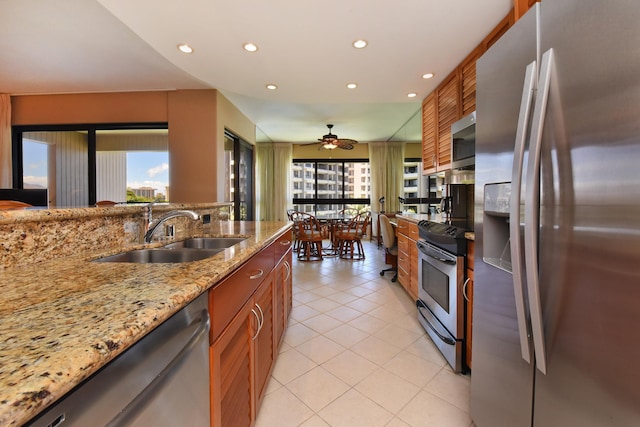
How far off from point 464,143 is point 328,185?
5.35 m

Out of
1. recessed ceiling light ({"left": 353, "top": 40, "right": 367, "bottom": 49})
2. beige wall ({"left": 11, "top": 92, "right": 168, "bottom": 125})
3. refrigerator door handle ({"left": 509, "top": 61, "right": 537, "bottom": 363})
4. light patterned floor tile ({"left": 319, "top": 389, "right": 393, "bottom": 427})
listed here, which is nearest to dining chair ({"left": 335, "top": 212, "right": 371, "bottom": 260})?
recessed ceiling light ({"left": 353, "top": 40, "right": 367, "bottom": 49})

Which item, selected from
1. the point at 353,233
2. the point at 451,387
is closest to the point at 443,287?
the point at 451,387

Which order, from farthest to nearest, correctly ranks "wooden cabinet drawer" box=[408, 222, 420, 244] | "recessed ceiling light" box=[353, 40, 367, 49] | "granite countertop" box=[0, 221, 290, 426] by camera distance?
"wooden cabinet drawer" box=[408, 222, 420, 244] < "recessed ceiling light" box=[353, 40, 367, 49] < "granite countertop" box=[0, 221, 290, 426]

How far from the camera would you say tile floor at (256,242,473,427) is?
145 cm

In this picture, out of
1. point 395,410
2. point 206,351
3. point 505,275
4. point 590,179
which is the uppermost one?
point 590,179

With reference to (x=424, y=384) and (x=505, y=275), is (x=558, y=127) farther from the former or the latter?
→ (x=424, y=384)

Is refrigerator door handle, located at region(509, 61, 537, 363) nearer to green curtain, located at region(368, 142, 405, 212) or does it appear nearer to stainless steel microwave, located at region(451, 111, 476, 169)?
stainless steel microwave, located at region(451, 111, 476, 169)

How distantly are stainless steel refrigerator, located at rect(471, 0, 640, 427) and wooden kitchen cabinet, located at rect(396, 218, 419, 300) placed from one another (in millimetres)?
1629

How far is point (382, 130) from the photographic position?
19.4 ft

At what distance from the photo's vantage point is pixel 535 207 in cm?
84

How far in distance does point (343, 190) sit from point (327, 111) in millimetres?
3081

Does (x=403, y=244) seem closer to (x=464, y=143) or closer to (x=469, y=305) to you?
(x=464, y=143)

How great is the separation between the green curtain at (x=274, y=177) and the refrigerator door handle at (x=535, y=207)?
6.40 metres

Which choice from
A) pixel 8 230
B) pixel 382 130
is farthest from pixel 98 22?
pixel 382 130
